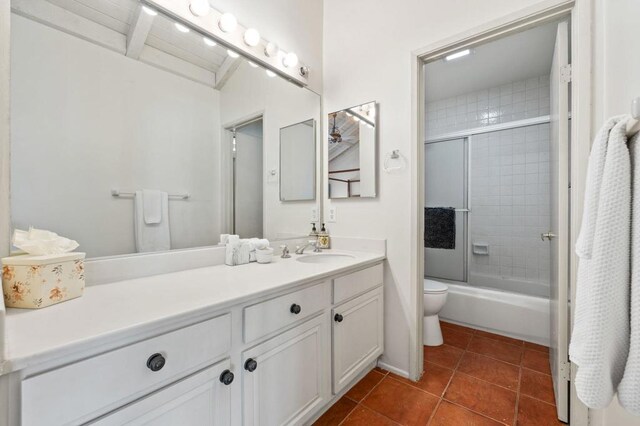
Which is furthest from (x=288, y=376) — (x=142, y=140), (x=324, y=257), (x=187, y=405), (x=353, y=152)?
(x=353, y=152)

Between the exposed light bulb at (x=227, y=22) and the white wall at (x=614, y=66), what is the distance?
1579 millimetres

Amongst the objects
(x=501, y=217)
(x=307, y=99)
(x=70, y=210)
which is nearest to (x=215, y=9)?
(x=307, y=99)

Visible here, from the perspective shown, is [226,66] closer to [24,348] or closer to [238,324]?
[238,324]

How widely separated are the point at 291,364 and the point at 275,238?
0.85m

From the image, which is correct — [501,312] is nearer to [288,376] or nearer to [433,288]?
[433,288]

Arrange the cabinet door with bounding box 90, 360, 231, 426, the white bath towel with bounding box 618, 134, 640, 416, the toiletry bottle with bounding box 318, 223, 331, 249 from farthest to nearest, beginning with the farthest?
the toiletry bottle with bounding box 318, 223, 331, 249
the cabinet door with bounding box 90, 360, 231, 426
the white bath towel with bounding box 618, 134, 640, 416

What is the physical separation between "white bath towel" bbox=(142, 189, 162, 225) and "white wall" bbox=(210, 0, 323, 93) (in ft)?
3.45

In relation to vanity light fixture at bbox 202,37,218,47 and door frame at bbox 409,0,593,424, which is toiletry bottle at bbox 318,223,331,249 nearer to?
door frame at bbox 409,0,593,424

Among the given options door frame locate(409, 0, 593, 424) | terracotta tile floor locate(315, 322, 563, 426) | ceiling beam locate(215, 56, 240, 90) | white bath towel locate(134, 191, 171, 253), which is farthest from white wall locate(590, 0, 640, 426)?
white bath towel locate(134, 191, 171, 253)

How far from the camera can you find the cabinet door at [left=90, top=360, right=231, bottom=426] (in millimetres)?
701

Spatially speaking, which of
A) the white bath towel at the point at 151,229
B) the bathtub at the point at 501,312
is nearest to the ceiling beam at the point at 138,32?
the white bath towel at the point at 151,229

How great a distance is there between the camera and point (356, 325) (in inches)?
60.4

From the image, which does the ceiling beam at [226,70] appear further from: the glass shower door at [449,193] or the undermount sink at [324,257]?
the glass shower door at [449,193]

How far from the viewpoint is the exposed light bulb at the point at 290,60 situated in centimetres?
182
